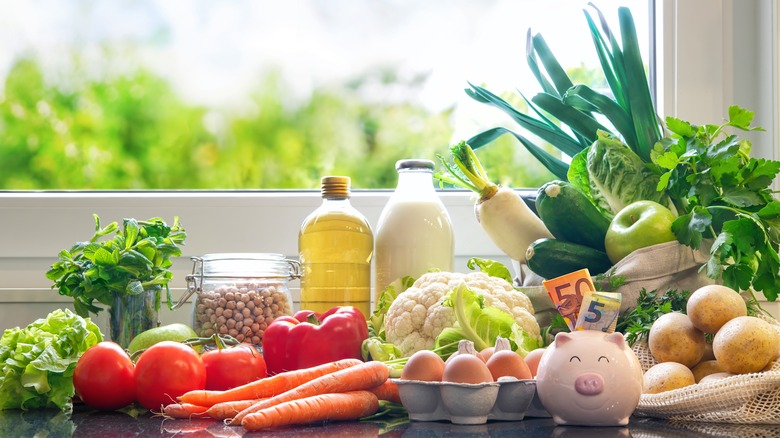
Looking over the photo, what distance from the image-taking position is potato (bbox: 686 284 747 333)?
0.94 m

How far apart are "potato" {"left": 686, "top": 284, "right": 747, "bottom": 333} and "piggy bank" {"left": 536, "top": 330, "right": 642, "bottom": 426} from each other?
0.47ft

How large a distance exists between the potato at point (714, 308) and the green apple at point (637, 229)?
0.24 m

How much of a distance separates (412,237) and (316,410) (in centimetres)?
54

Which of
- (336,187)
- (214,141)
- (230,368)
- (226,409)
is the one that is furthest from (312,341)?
(214,141)

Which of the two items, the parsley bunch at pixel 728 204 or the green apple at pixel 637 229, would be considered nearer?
the parsley bunch at pixel 728 204

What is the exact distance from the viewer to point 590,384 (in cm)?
83

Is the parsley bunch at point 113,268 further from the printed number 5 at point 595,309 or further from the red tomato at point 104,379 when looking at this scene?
the printed number 5 at point 595,309

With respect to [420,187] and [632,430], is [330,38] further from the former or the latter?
[632,430]

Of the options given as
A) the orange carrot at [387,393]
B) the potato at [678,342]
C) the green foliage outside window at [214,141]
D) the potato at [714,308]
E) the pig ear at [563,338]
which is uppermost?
the green foliage outside window at [214,141]

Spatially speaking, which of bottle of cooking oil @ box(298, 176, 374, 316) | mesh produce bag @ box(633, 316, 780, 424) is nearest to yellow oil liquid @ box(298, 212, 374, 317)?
bottle of cooking oil @ box(298, 176, 374, 316)

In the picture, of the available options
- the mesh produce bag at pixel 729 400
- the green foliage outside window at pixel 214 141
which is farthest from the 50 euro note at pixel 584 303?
the green foliage outside window at pixel 214 141

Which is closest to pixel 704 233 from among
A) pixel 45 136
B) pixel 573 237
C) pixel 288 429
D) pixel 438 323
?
pixel 573 237

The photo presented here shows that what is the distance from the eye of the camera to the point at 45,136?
1.73m

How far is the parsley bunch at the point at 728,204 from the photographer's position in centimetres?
108
